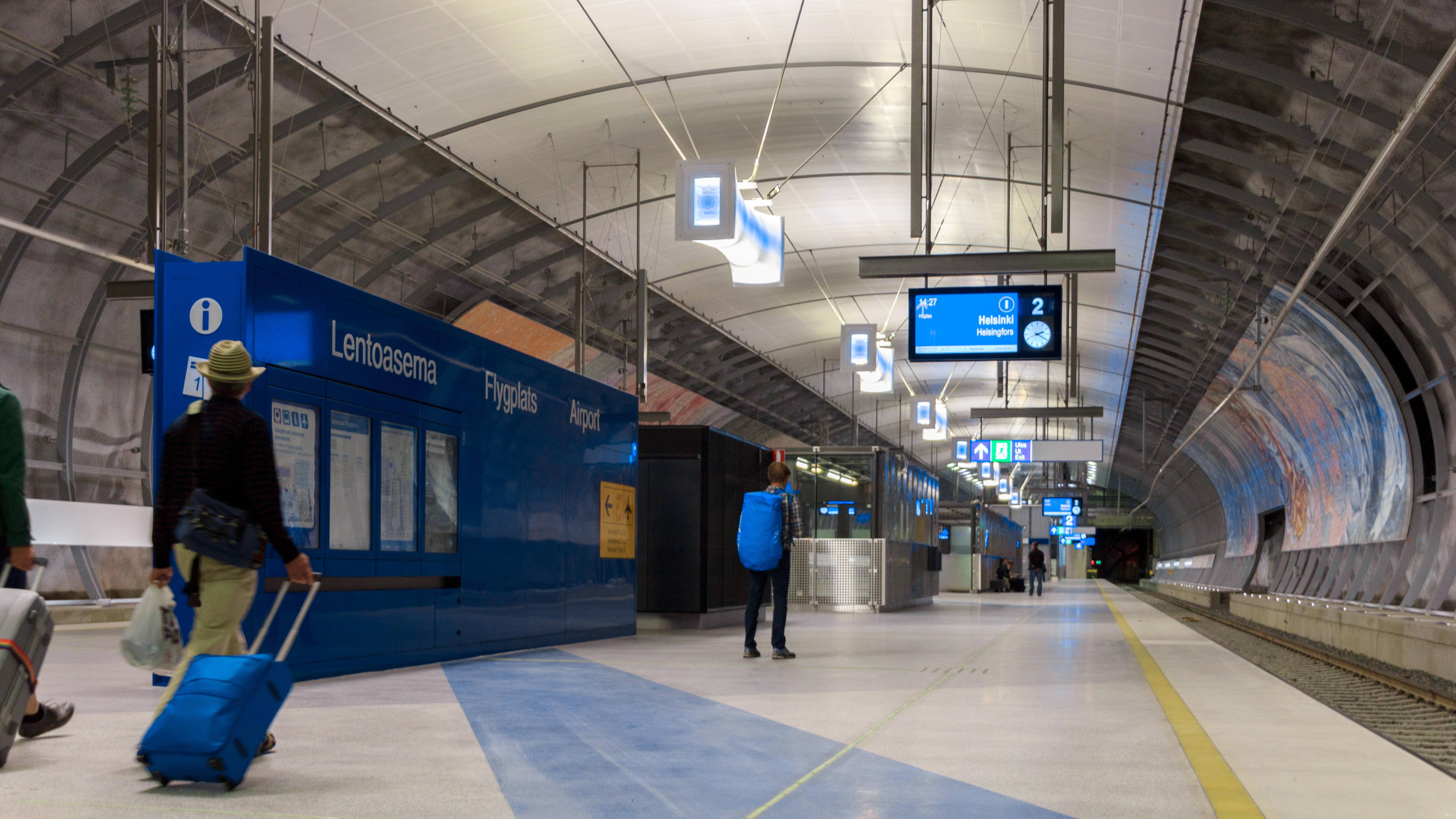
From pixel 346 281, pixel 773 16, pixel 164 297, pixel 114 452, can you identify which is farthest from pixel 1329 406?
pixel 164 297

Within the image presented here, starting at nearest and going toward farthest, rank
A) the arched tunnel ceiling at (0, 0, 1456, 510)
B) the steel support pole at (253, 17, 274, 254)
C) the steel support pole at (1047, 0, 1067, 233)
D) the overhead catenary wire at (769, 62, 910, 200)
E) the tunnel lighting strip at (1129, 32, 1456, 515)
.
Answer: the tunnel lighting strip at (1129, 32, 1456, 515), the steel support pole at (1047, 0, 1067, 233), the steel support pole at (253, 17, 274, 254), the arched tunnel ceiling at (0, 0, 1456, 510), the overhead catenary wire at (769, 62, 910, 200)

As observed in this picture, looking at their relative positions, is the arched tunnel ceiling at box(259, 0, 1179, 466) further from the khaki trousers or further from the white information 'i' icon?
the khaki trousers

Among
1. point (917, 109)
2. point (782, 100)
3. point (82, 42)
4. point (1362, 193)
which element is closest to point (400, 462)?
point (917, 109)

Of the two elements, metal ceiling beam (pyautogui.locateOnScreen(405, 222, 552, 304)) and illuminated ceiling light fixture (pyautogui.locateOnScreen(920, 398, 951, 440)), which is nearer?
metal ceiling beam (pyautogui.locateOnScreen(405, 222, 552, 304))

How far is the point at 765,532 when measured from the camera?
10.5 meters

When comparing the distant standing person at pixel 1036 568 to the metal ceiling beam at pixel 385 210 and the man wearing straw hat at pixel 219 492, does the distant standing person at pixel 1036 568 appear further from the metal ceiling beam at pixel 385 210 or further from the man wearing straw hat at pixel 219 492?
the man wearing straw hat at pixel 219 492

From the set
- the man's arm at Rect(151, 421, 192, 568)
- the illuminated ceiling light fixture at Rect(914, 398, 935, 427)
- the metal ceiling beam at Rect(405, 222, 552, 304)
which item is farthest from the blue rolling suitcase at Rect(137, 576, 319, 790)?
the illuminated ceiling light fixture at Rect(914, 398, 935, 427)

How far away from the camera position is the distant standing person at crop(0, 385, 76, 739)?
5.14 meters

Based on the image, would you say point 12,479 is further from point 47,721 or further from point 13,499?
point 47,721

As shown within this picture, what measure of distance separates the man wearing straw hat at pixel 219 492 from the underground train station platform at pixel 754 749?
2.00 ft

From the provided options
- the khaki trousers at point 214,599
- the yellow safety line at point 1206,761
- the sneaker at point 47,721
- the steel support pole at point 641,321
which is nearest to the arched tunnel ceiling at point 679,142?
the steel support pole at point 641,321

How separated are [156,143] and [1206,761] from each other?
13.6m

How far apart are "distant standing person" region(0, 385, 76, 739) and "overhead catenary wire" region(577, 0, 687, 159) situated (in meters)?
12.8

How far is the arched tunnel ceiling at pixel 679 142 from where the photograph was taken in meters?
16.5
